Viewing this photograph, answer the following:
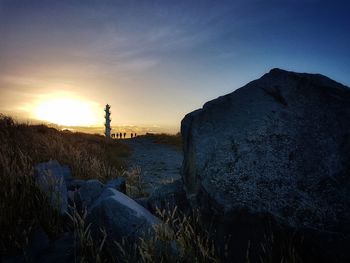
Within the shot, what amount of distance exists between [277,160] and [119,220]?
7.10 ft

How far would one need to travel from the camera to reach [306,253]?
3527 millimetres

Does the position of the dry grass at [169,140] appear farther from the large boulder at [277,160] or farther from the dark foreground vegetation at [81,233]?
the large boulder at [277,160]

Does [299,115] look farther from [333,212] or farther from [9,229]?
[9,229]

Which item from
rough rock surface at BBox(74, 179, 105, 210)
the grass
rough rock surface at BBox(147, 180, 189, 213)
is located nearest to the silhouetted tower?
the grass

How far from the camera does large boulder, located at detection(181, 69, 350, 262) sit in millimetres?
3633

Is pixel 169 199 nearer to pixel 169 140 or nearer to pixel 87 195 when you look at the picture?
pixel 87 195

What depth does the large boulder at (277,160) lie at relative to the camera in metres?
3.63

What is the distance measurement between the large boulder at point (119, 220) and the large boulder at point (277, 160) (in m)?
0.80

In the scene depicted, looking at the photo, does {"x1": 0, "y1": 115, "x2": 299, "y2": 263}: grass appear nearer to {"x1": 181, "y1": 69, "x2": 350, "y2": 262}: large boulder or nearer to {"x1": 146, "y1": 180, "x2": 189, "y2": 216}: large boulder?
{"x1": 146, "y1": 180, "x2": 189, "y2": 216}: large boulder

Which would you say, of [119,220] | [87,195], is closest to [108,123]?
[87,195]

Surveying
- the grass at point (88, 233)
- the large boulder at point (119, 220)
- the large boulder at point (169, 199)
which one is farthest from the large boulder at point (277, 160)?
the large boulder at point (119, 220)

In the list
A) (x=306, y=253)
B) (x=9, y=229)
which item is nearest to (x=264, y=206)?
(x=306, y=253)

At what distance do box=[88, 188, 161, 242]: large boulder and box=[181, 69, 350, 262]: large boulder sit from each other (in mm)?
797

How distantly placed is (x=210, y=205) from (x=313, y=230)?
122 centimetres
